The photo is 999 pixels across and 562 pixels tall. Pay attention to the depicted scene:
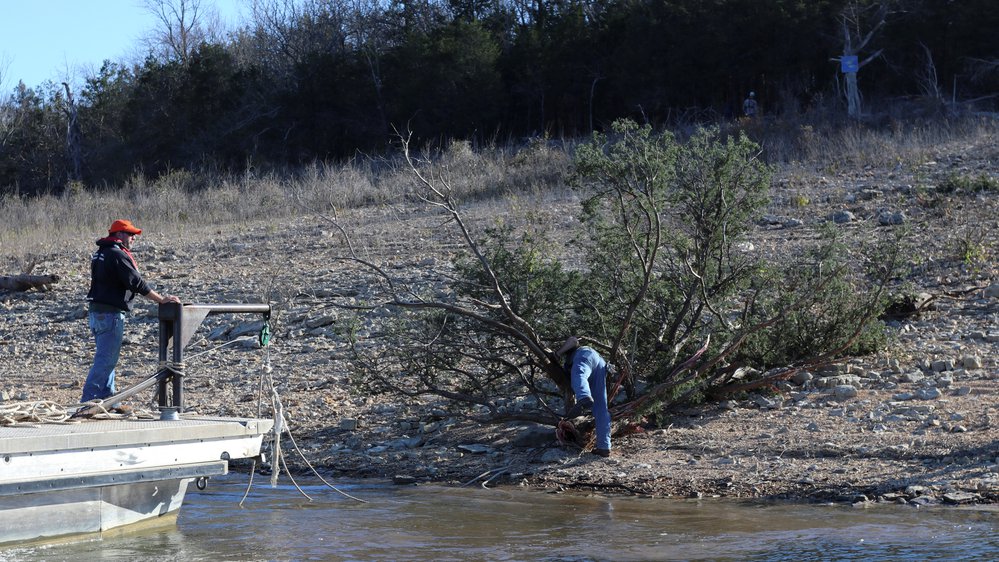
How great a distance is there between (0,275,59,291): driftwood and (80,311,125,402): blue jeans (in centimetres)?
930

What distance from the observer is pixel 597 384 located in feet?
27.3

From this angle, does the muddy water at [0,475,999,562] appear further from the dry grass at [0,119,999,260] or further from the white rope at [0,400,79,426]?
the dry grass at [0,119,999,260]

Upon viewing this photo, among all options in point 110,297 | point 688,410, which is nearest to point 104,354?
point 110,297

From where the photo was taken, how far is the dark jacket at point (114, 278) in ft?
26.2

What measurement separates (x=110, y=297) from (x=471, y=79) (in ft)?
77.6

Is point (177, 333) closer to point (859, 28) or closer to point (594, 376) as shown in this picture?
point (594, 376)

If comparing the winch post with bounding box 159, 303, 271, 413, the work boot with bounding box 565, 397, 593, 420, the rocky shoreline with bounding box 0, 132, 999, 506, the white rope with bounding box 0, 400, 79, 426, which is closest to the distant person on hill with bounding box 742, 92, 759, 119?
the rocky shoreline with bounding box 0, 132, 999, 506

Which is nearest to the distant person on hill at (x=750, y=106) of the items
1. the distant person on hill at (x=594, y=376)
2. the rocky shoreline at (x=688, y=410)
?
the rocky shoreline at (x=688, y=410)

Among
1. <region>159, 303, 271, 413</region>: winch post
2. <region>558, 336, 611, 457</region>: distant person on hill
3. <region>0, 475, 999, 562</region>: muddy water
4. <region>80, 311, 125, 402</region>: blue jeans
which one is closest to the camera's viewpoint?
<region>0, 475, 999, 562</region>: muddy water

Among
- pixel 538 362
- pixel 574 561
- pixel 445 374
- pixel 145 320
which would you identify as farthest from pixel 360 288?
A: pixel 574 561

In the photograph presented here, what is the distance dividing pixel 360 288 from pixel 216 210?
29.7 ft

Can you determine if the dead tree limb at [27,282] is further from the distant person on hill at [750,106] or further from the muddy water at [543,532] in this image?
the distant person on hill at [750,106]

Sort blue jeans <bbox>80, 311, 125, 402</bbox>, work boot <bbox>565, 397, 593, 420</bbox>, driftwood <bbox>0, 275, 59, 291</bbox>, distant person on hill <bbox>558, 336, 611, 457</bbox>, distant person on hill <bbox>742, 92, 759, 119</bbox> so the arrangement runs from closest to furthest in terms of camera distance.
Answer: blue jeans <bbox>80, 311, 125, 402</bbox>
distant person on hill <bbox>558, 336, 611, 457</bbox>
work boot <bbox>565, 397, 593, 420</bbox>
driftwood <bbox>0, 275, 59, 291</bbox>
distant person on hill <bbox>742, 92, 759, 119</bbox>

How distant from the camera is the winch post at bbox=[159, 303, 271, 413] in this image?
6898mm
